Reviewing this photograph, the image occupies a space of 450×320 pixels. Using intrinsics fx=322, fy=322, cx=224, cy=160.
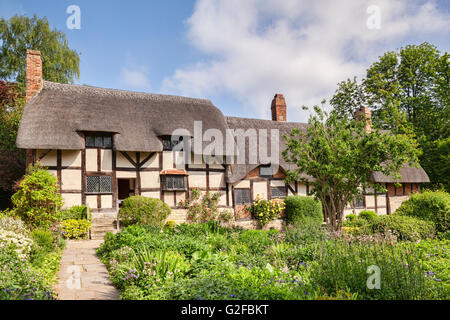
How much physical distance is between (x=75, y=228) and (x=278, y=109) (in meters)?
13.8

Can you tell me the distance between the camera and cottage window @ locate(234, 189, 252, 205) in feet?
51.5

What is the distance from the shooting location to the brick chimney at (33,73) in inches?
531

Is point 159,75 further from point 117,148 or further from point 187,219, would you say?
point 187,219

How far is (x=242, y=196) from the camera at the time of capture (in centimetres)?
1585

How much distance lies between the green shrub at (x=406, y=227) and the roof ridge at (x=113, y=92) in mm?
10257

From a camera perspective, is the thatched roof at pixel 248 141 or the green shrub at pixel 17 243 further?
the thatched roof at pixel 248 141

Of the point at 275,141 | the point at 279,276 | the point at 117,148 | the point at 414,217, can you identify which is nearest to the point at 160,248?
the point at 279,276

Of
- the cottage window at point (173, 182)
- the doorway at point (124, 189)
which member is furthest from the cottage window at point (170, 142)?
the doorway at point (124, 189)

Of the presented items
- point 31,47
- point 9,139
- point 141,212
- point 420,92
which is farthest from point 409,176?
point 31,47

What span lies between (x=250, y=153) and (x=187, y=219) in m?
4.57

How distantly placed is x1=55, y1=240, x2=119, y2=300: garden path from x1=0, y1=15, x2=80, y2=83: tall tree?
685 inches

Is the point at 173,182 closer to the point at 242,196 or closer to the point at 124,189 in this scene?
the point at 242,196

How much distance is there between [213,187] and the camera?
1514 centimetres

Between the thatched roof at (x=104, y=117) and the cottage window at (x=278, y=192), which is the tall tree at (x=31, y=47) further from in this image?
the cottage window at (x=278, y=192)
